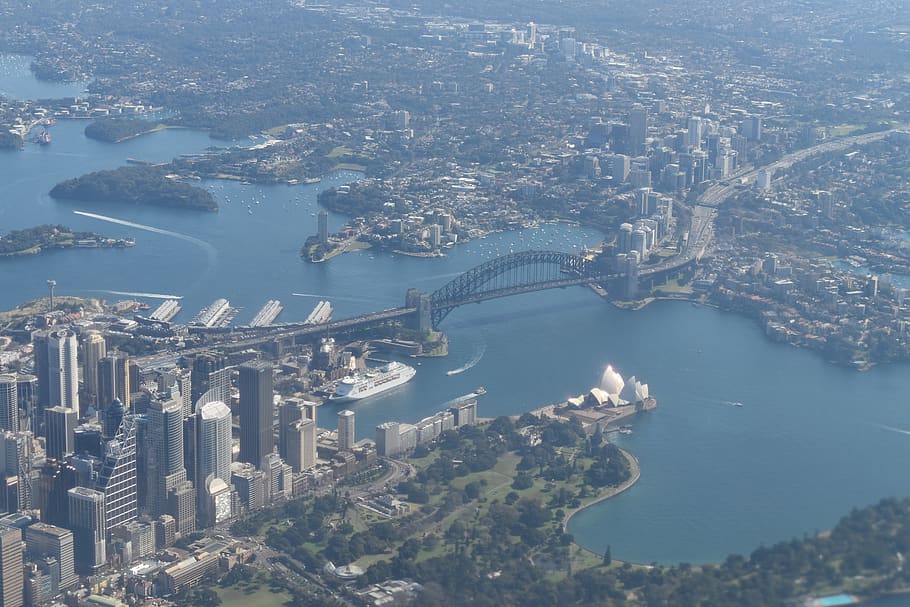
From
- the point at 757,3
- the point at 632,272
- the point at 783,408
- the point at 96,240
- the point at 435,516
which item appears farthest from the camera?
the point at 757,3

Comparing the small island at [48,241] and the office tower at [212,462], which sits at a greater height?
the office tower at [212,462]

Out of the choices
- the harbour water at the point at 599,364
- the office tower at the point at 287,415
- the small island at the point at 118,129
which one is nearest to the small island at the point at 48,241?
the harbour water at the point at 599,364

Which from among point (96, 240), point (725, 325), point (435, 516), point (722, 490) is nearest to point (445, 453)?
point (435, 516)

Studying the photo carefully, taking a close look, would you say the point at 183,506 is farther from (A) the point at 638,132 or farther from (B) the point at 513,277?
(A) the point at 638,132

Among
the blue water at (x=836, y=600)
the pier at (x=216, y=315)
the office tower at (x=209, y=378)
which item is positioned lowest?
the pier at (x=216, y=315)

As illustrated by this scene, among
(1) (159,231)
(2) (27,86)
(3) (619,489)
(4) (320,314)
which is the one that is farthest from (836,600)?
(2) (27,86)

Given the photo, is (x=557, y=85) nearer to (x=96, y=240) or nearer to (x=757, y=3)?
(x=757, y=3)

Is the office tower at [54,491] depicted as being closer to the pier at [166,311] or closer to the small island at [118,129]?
the pier at [166,311]

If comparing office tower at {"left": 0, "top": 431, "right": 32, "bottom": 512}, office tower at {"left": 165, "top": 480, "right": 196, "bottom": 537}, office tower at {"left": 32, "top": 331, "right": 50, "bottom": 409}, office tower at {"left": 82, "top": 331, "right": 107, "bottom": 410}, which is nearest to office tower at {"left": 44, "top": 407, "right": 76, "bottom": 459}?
office tower at {"left": 0, "top": 431, "right": 32, "bottom": 512}
